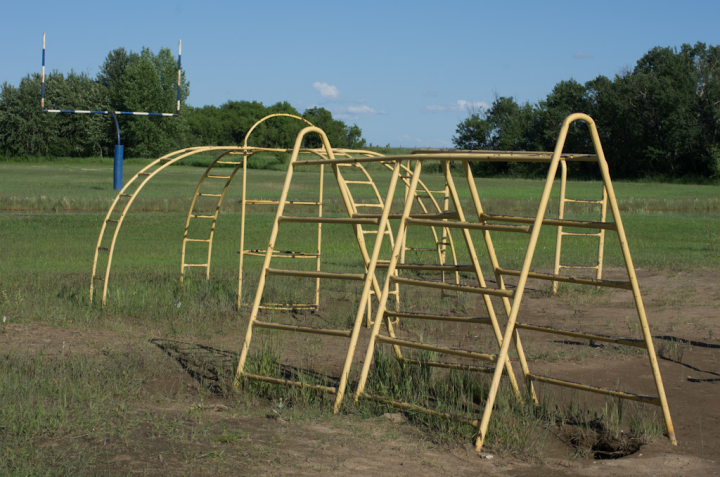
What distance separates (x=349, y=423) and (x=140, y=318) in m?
4.52

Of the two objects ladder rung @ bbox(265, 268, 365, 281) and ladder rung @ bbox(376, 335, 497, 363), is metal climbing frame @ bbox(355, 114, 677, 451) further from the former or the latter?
ladder rung @ bbox(265, 268, 365, 281)

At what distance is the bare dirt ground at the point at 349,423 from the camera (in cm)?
406

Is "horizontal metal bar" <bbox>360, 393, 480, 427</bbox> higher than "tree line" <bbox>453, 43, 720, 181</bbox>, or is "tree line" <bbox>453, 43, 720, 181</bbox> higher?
"tree line" <bbox>453, 43, 720, 181</bbox>

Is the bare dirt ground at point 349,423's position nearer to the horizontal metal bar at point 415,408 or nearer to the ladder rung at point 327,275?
the horizontal metal bar at point 415,408

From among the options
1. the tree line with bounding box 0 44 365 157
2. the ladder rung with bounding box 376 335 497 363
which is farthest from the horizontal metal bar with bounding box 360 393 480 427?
the tree line with bounding box 0 44 365 157

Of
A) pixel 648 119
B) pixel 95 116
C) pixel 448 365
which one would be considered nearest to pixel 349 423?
pixel 448 365

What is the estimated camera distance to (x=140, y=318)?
852 centimetres

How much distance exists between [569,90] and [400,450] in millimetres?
61916

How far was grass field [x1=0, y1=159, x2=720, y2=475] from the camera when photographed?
435 centimetres

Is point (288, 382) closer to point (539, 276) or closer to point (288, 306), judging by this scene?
point (539, 276)

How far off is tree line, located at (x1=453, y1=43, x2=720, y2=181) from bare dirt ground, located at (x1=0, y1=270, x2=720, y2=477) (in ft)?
151

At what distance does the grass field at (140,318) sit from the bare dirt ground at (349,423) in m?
0.04

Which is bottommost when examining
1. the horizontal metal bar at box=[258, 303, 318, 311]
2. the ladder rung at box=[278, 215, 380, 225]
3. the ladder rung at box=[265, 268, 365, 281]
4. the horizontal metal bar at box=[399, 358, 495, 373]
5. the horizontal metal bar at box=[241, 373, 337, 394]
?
the horizontal metal bar at box=[258, 303, 318, 311]

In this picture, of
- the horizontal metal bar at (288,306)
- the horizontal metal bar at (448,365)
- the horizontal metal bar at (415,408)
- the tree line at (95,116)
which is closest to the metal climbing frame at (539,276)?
the horizontal metal bar at (415,408)
